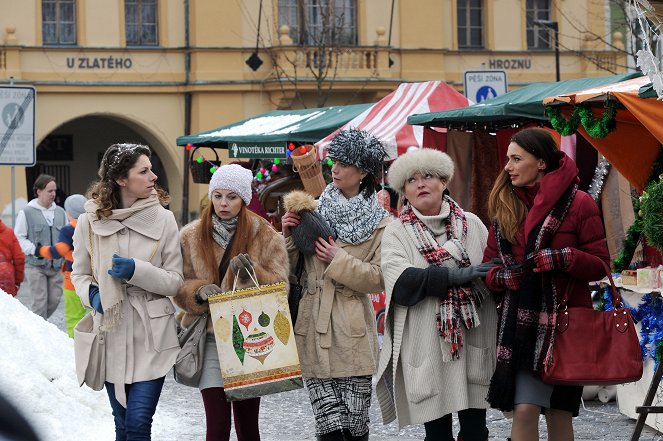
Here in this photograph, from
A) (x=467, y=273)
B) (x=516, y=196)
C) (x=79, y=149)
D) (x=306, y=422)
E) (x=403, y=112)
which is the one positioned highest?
(x=79, y=149)

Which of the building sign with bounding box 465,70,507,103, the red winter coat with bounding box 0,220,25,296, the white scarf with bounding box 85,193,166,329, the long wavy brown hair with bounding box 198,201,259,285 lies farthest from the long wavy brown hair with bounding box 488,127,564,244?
the building sign with bounding box 465,70,507,103

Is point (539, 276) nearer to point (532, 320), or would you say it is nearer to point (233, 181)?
point (532, 320)

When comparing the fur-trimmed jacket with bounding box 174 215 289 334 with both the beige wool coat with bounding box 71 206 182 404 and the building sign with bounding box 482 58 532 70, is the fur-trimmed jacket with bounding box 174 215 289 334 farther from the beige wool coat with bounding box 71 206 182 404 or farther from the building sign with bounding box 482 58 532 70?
the building sign with bounding box 482 58 532 70

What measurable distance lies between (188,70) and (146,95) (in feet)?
4.19

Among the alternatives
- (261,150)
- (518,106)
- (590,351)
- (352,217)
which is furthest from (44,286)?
(590,351)

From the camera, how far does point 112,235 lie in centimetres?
639

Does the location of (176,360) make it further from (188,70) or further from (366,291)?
(188,70)

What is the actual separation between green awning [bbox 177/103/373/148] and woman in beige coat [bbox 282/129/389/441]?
9.62 meters

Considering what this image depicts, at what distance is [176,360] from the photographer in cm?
A: 632

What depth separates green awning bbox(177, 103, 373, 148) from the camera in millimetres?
16469

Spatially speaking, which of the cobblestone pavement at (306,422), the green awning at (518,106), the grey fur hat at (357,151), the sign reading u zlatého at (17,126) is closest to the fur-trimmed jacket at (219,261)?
the grey fur hat at (357,151)

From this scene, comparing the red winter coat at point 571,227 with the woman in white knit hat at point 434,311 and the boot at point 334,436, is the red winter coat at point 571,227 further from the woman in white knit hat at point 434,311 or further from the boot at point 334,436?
the boot at point 334,436

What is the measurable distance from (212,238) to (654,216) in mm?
2562

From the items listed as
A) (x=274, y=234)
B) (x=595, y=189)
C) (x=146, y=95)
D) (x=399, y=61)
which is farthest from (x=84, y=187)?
(x=274, y=234)
